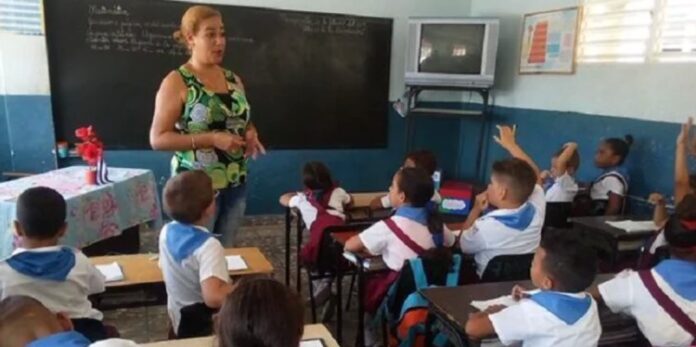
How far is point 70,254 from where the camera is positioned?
5.17ft

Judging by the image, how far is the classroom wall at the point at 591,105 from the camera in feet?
11.2

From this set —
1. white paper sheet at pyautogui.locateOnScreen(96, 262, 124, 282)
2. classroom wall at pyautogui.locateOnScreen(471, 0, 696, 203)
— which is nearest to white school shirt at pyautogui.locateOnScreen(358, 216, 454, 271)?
white paper sheet at pyautogui.locateOnScreen(96, 262, 124, 282)

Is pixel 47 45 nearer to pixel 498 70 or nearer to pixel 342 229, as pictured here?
pixel 342 229

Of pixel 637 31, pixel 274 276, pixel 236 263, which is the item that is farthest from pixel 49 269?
pixel 637 31

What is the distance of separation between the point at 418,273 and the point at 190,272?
83 centimetres

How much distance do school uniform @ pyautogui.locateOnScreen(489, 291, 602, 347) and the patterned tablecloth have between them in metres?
2.15

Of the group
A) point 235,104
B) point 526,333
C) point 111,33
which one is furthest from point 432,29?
point 526,333

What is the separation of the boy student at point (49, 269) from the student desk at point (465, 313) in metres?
1.07

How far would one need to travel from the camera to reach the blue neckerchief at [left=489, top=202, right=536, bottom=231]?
2187 millimetres

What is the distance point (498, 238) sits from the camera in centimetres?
219

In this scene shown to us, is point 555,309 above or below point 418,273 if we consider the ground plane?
above

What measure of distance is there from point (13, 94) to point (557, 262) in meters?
4.22

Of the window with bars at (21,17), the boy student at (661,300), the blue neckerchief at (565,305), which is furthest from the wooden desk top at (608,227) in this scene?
the window with bars at (21,17)

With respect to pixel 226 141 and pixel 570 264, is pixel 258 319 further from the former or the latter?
pixel 226 141
